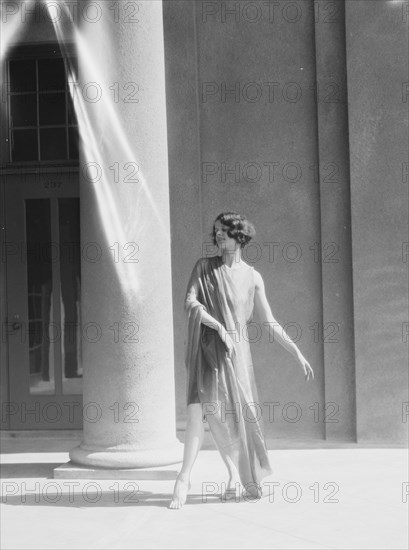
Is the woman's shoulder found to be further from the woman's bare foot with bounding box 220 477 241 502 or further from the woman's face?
the woman's bare foot with bounding box 220 477 241 502

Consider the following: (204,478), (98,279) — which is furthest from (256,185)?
(204,478)

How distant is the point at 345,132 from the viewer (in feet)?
33.5

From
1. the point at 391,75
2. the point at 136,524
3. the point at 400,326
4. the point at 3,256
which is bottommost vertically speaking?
the point at 136,524

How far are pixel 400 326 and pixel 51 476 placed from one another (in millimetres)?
3554

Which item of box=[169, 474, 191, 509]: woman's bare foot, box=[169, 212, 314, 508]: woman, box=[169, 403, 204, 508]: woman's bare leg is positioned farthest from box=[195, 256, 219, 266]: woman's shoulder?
box=[169, 474, 191, 509]: woman's bare foot

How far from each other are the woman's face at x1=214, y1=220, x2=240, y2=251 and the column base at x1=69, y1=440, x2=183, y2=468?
187cm

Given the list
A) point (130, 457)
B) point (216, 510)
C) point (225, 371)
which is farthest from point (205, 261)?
point (130, 457)

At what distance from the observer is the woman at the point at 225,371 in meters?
7.46

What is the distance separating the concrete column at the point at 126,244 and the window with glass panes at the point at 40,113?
230 centimetres

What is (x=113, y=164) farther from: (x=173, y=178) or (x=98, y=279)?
(x=173, y=178)

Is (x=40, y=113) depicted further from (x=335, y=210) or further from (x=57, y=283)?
(x=335, y=210)

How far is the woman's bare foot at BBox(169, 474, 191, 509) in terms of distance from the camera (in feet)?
24.0

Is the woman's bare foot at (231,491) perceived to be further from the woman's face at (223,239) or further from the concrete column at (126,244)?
the woman's face at (223,239)

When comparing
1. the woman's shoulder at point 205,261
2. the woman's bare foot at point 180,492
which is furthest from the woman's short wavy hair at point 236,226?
the woman's bare foot at point 180,492
